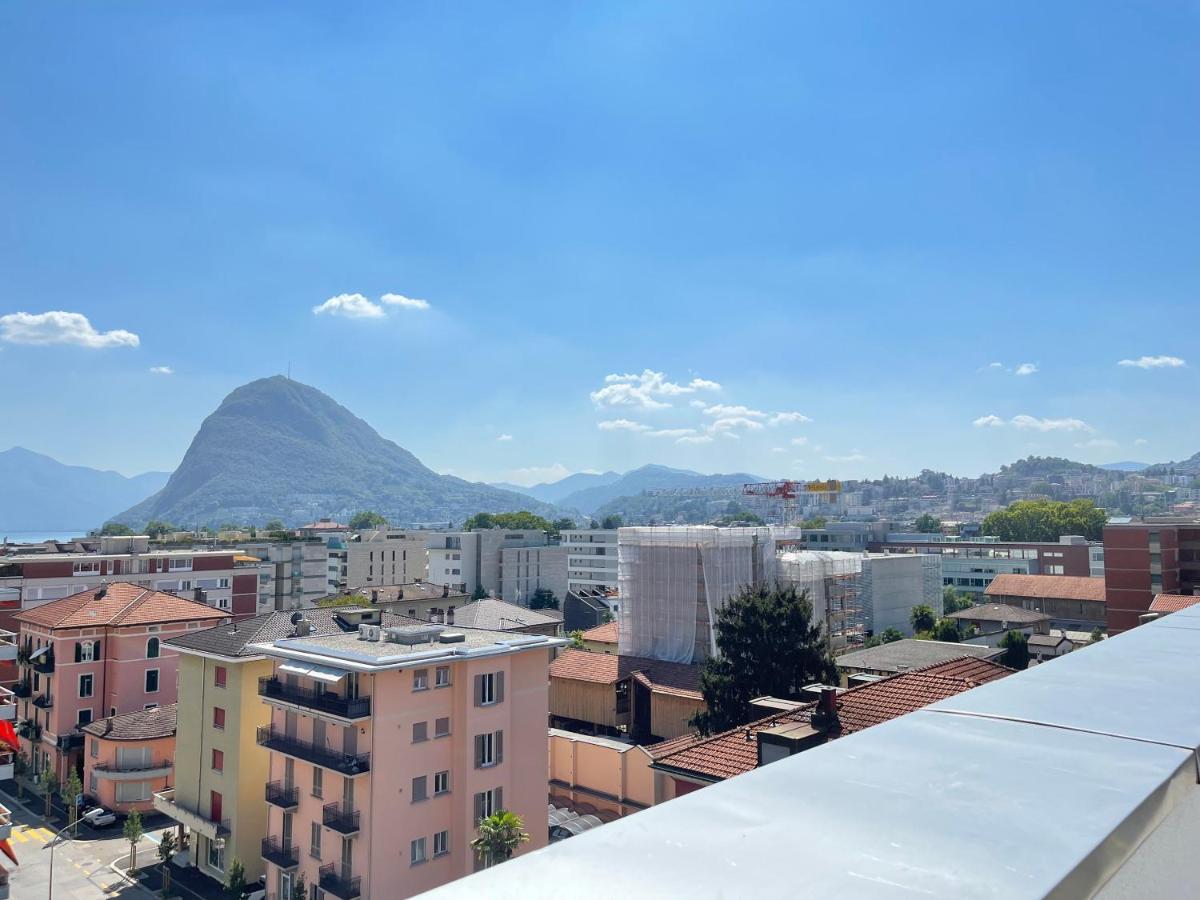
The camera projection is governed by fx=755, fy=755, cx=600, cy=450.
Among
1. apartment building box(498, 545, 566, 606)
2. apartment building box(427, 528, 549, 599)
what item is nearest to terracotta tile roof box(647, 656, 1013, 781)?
apartment building box(498, 545, 566, 606)

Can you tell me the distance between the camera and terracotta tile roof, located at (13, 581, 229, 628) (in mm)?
34594

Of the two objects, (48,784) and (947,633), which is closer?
(48,784)

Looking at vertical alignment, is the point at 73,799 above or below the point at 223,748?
below

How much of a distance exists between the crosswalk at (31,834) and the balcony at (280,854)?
39.7 feet

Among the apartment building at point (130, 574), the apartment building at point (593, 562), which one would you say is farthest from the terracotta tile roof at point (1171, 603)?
the apartment building at point (593, 562)

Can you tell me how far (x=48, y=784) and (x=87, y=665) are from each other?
16.3 ft

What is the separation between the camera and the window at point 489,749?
21719 mm

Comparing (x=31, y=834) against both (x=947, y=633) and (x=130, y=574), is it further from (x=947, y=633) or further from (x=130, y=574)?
(x=947, y=633)

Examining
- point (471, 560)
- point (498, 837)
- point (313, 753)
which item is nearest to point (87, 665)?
point (313, 753)

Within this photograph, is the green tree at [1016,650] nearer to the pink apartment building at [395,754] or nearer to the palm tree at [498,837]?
the pink apartment building at [395,754]

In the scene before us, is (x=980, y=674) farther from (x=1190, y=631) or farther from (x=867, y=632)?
(x=867, y=632)

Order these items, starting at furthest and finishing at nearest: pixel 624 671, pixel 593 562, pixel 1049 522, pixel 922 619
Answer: pixel 1049 522, pixel 593 562, pixel 922 619, pixel 624 671

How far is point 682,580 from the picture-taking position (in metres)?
42.2

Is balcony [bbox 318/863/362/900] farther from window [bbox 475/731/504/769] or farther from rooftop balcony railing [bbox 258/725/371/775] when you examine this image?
window [bbox 475/731/504/769]
